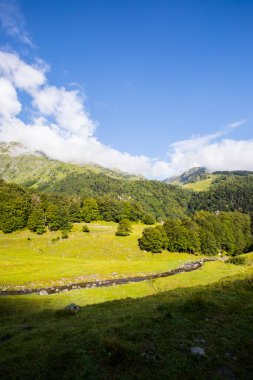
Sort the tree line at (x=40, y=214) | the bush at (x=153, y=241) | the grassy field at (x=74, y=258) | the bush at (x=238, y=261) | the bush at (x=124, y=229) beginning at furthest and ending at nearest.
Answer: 1. the bush at (x=124, y=229)
2. the tree line at (x=40, y=214)
3. the bush at (x=153, y=241)
4. the bush at (x=238, y=261)
5. the grassy field at (x=74, y=258)

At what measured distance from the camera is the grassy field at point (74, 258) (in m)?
71.2

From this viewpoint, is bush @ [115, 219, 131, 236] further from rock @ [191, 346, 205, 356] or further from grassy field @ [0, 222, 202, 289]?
rock @ [191, 346, 205, 356]

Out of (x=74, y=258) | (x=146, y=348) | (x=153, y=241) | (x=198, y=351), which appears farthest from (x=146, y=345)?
(x=153, y=241)

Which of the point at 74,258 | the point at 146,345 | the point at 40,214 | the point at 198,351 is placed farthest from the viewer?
→ the point at 40,214

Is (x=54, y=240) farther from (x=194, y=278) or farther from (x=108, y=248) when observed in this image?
(x=194, y=278)

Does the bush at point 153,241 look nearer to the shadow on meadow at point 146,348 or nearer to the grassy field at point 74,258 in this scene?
the grassy field at point 74,258

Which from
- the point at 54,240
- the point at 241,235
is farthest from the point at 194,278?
the point at 241,235

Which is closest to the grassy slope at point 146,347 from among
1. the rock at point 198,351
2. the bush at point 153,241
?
the rock at point 198,351

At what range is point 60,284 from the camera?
65.5 m

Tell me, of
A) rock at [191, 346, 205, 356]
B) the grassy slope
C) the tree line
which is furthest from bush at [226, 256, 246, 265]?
the tree line

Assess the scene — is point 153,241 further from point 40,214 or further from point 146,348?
point 146,348

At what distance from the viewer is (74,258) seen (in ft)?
340

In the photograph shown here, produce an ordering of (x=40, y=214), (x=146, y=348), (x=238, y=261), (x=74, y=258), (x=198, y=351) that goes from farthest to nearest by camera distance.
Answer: (x=40, y=214)
(x=74, y=258)
(x=238, y=261)
(x=146, y=348)
(x=198, y=351)

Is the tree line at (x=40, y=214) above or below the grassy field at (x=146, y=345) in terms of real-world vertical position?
above
